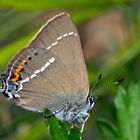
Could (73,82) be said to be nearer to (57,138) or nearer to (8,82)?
(8,82)

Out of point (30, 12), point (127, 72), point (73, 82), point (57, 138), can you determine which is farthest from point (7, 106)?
point (57, 138)

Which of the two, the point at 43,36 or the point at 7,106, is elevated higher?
the point at 43,36

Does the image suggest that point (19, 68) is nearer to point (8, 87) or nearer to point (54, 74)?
point (8, 87)

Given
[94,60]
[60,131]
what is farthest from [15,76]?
[94,60]

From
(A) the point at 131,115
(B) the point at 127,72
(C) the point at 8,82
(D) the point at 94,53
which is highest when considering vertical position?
(C) the point at 8,82

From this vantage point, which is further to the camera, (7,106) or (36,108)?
(7,106)

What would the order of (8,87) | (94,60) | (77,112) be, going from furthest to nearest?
(94,60) → (77,112) → (8,87)

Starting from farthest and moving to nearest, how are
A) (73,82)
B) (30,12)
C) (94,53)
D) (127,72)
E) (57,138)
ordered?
(94,53)
(30,12)
(127,72)
(73,82)
(57,138)
